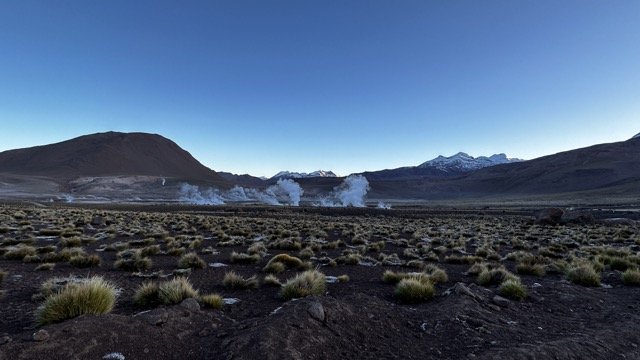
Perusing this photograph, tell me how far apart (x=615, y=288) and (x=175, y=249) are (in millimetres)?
14598

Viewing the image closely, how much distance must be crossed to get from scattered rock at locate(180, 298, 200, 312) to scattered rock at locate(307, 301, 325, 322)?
6.50ft

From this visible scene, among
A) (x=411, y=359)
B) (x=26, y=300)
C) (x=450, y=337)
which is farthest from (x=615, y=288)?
(x=26, y=300)

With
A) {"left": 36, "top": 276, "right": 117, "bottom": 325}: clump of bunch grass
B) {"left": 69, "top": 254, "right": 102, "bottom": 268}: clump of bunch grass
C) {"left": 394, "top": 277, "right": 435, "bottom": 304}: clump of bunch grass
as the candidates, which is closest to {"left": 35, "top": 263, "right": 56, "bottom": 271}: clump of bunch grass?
{"left": 69, "top": 254, "right": 102, "bottom": 268}: clump of bunch grass

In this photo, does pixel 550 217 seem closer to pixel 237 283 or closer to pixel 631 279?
pixel 631 279

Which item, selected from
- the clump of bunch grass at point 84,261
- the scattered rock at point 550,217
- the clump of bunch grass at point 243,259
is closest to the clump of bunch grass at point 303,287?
the clump of bunch grass at point 243,259

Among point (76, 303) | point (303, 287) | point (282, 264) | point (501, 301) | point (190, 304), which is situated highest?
point (76, 303)

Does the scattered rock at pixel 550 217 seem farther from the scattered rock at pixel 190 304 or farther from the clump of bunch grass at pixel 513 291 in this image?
the scattered rock at pixel 190 304

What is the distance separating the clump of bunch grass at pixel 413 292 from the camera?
29.2ft

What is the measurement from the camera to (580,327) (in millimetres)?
7512

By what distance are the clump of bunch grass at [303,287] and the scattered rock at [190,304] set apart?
2186 mm

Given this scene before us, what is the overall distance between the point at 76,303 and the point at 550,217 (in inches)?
1828

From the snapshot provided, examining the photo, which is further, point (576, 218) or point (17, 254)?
point (576, 218)

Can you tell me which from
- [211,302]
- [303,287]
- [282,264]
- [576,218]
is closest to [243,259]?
[282,264]

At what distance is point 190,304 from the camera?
711 cm
